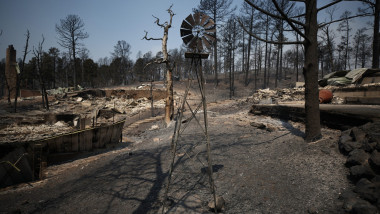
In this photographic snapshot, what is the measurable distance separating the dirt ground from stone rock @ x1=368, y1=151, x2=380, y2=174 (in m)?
0.46

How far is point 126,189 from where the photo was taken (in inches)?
171

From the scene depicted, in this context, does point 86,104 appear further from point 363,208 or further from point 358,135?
point 363,208

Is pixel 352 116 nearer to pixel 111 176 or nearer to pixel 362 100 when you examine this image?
pixel 362 100

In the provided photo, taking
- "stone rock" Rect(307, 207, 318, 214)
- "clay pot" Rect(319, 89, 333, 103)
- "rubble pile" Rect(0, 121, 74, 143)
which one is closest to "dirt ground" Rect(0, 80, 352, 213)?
"stone rock" Rect(307, 207, 318, 214)

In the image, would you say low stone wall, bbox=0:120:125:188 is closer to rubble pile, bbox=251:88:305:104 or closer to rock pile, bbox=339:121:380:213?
rock pile, bbox=339:121:380:213

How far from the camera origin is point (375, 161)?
2725 millimetres

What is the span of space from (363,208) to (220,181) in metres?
2.27

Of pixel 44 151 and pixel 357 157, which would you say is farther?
pixel 44 151

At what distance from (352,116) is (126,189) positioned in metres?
5.80

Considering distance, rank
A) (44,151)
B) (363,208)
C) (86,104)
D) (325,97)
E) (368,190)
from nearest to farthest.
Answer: (363,208), (368,190), (44,151), (325,97), (86,104)

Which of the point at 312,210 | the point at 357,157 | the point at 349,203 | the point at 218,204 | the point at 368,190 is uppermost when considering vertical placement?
the point at 357,157

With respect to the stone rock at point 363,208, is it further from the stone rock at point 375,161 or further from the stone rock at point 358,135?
the stone rock at point 358,135

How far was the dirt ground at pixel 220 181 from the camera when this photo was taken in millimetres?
3117

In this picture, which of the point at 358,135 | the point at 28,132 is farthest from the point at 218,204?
the point at 28,132
